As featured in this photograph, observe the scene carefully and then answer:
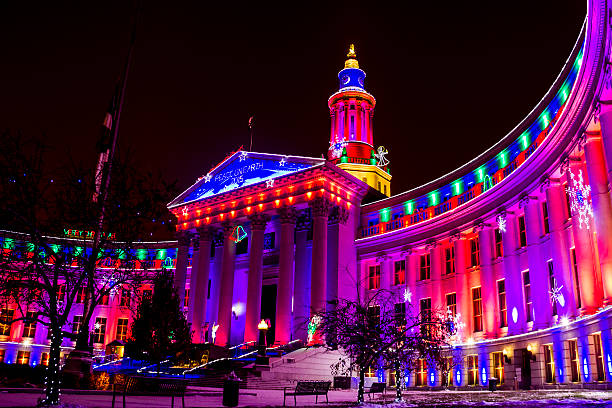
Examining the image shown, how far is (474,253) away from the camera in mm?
44594

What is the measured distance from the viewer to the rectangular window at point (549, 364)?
32562 millimetres

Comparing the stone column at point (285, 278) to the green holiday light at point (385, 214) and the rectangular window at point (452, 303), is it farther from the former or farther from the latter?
the rectangular window at point (452, 303)

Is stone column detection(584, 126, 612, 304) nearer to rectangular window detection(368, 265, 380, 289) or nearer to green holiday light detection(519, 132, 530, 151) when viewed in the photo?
green holiday light detection(519, 132, 530, 151)

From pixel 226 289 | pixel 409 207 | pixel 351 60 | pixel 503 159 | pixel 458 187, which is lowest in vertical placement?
pixel 226 289

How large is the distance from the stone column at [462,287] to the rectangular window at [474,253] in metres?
0.67

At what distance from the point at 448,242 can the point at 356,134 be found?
28053 mm

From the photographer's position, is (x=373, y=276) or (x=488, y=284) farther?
(x=373, y=276)

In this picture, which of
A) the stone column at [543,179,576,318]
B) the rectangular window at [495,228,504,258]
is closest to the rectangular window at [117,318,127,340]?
the rectangular window at [495,228,504,258]

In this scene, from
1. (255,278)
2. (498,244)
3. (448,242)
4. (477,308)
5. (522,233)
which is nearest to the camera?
(522,233)

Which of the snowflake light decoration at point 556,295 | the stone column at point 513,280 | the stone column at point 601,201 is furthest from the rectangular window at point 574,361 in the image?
the stone column at point 513,280

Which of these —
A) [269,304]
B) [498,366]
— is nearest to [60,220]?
[498,366]

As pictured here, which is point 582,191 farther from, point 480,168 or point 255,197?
point 255,197

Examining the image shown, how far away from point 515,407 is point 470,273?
26.8 metres

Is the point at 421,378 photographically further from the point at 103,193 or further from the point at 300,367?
the point at 103,193
